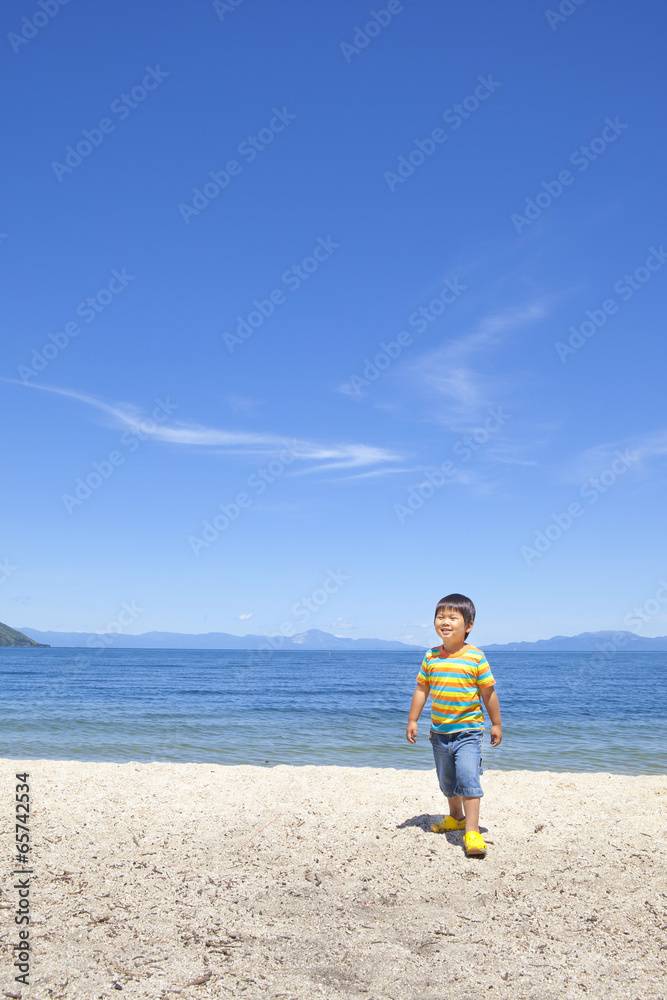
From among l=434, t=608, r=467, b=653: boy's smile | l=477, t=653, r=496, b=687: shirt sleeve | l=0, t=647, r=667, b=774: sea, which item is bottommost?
l=0, t=647, r=667, b=774: sea

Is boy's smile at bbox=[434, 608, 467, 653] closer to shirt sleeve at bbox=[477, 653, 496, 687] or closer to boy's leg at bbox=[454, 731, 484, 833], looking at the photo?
shirt sleeve at bbox=[477, 653, 496, 687]

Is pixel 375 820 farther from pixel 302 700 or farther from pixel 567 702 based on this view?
pixel 567 702

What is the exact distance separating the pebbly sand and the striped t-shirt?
1.10m

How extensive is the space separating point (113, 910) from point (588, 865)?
3739 mm

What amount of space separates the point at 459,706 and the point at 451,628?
2.21 ft

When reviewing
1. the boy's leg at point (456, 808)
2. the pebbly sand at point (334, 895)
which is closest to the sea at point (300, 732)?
the pebbly sand at point (334, 895)

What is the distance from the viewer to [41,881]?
471 cm

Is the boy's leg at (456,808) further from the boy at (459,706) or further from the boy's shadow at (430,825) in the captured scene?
the boy at (459,706)

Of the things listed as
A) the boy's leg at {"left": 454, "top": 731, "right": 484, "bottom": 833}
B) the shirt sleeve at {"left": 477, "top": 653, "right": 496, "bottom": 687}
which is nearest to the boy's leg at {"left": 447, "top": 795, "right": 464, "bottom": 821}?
the boy's leg at {"left": 454, "top": 731, "right": 484, "bottom": 833}

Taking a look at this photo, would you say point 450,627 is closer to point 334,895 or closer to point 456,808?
point 456,808

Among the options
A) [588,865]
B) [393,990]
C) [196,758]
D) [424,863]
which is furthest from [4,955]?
[196,758]

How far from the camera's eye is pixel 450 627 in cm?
555

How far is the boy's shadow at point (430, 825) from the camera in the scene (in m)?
5.68

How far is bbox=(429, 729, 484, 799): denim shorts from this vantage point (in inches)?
214
